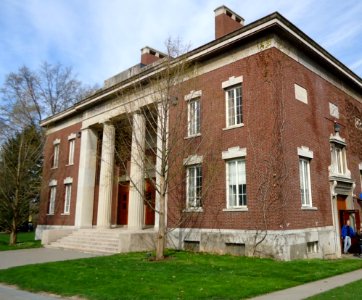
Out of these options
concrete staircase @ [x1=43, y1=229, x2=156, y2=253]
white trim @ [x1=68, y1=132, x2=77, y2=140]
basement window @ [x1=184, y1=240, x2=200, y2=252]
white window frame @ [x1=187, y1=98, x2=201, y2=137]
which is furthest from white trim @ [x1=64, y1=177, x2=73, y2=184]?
basement window @ [x1=184, y1=240, x2=200, y2=252]

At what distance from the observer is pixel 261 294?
27.1 feet

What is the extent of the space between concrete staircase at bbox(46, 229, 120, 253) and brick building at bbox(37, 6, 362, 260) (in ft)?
0.61

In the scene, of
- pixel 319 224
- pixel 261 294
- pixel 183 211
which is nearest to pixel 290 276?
pixel 261 294

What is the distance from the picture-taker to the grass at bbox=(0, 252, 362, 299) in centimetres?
833

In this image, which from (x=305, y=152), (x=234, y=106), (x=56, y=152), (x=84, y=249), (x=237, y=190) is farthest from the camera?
(x=56, y=152)

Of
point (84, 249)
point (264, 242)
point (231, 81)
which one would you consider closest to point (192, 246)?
point (264, 242)

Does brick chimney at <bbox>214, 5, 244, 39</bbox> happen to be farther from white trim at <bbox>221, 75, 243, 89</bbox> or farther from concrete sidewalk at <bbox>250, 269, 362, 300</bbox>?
concrete sidewalk at <bbox>250, 269, 362, 300</bbox>

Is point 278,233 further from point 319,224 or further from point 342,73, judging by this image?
point 342,73

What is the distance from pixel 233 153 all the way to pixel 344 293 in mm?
8081

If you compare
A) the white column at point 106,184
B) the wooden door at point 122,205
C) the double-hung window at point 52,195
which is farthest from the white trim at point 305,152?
the double-hung window at point 52,195

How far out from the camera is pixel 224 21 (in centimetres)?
1902

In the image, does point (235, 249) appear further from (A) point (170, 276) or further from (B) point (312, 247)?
(A) point (170, 276)

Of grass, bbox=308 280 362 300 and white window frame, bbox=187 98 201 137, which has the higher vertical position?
white window frame, bbox=187 98 201 137

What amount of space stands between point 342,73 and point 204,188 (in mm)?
10383
